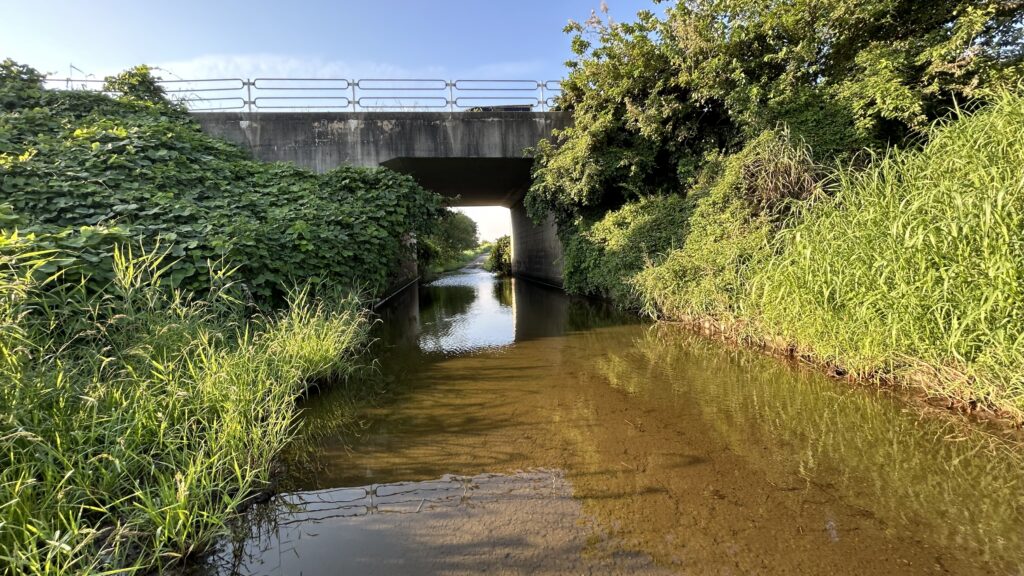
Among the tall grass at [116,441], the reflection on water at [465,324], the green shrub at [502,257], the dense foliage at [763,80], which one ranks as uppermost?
the dense foliage at [763,80]

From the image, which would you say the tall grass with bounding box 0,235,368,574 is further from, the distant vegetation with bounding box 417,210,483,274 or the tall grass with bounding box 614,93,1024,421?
the distant vegetation with bounding box 417,210,483,274

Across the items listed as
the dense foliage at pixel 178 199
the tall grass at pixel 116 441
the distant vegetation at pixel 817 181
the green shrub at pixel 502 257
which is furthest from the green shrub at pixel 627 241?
the green shrub at pixel 502 257

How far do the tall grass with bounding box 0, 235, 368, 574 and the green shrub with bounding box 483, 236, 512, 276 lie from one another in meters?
23.4

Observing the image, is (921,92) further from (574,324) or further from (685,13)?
(574,324)

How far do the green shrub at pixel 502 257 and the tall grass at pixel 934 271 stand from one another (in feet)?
73.4

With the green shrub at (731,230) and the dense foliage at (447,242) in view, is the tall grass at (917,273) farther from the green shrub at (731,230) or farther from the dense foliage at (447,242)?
the dense foliage at (447,242)

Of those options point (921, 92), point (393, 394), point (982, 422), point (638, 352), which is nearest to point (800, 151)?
point (921, 92)

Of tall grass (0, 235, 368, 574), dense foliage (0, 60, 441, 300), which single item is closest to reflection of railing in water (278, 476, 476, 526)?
tall grass (0, 235, 368, 574)

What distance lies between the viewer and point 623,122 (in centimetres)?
948

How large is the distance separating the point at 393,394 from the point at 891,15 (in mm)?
9314

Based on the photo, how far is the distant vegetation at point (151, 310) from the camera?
198 centimetres

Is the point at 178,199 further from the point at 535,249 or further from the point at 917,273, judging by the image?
the point at 535,249

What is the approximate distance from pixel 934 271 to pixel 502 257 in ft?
82.5

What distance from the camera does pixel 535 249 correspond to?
1802 cm
